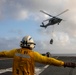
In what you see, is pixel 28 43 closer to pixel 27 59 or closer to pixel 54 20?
pixel 27 59

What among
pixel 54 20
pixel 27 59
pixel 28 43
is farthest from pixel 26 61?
pixel 54 20

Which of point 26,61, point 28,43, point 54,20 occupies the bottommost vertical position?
point 26,61

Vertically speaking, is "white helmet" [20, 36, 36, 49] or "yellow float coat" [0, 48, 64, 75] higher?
"white helmet" [20, 36, 36, 49]

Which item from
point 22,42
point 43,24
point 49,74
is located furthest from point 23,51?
point 43,24

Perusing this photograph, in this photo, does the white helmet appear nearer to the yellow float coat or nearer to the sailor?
the sailor

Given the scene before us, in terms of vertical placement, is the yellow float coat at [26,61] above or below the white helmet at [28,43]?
below

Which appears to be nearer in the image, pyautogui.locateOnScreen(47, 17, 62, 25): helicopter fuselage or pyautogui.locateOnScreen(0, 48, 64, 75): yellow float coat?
pyautogui.locateOnScreen(0, 48, 64, 75): yellow float coat

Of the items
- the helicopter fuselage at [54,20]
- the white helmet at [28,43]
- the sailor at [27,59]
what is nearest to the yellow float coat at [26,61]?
the sailor at [27,59]

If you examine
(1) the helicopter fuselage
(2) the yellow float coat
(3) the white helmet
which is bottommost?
(2) the yellow float coat

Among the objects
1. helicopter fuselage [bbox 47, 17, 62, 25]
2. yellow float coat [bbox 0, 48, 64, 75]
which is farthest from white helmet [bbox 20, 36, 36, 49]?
helicopter fuselage [bbox 47, 17, 62, 25]

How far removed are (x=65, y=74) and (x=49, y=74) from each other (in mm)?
1385

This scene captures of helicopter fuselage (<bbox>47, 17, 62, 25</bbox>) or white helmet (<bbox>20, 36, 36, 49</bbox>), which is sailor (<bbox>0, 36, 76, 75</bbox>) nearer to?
white helmet (<bbox>20, 36, 36, 49</bbox>)

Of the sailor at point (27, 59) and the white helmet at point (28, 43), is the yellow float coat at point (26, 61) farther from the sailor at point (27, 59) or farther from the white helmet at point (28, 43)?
the white helmet at point (28, 43)

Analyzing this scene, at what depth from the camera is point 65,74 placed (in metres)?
24.1
